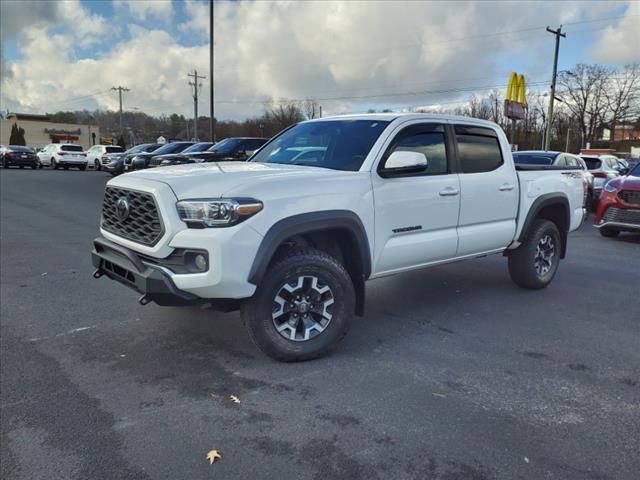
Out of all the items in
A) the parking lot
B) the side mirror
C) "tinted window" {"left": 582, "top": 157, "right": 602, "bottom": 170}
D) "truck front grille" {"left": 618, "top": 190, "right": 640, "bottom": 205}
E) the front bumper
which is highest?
"tinted window" {"left": 582, "top": 157, "right": 602, "bottom": 170}

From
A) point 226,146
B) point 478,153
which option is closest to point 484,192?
point 478,153

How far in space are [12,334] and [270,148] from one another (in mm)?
2920

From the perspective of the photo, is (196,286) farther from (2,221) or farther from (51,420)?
(2,221)

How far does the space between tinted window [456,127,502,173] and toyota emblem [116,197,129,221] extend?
3.10 metres

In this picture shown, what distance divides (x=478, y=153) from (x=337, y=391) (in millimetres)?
3033

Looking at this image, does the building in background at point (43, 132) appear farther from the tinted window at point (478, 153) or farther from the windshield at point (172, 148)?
the tinted window at point (478, 153)

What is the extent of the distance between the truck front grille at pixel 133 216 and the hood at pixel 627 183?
9443 mm

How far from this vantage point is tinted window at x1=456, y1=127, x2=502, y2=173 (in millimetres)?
5203

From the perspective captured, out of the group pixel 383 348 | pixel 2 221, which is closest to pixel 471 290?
pixel 383 348

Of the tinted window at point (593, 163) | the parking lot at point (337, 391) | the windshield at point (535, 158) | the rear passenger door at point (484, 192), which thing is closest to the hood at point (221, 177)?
the parking lot at point (337, 391)

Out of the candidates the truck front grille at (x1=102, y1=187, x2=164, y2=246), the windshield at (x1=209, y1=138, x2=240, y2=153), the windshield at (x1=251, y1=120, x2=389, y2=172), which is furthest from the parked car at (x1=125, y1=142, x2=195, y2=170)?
the truck front grille at (x1=102, y1=187, x2=164, y2=246)

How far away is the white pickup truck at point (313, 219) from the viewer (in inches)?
140

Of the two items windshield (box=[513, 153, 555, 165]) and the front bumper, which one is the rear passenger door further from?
windshield (box=[513, 153, 555, 165])

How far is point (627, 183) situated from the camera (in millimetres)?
10070
